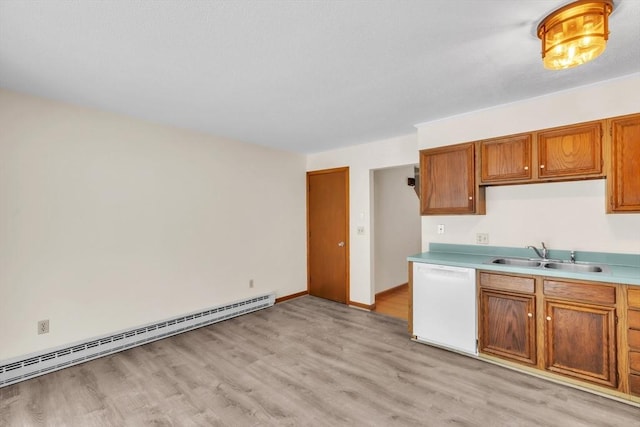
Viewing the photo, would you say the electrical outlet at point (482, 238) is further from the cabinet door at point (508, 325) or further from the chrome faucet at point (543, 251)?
the cabinet door at point (508, 325)

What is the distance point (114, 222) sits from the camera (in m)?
3.00

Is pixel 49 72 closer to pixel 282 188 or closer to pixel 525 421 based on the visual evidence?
pixel 282 188

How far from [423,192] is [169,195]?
2.94 metres

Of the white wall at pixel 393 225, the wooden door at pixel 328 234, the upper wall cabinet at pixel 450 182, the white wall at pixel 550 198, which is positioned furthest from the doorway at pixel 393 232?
the white wall at pixel 550 198

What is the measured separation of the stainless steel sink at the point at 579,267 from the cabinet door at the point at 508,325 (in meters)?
0.48

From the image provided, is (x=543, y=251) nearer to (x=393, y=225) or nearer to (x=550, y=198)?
(x=550, y=198)

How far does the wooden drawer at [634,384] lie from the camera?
6.72ft

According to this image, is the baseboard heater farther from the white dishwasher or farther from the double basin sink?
the double basin sink

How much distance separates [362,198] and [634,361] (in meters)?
3.07

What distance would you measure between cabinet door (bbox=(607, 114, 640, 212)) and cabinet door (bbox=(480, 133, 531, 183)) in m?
0.55

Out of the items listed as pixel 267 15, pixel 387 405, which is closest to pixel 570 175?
pixel 387 405

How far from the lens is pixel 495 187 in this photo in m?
3.04

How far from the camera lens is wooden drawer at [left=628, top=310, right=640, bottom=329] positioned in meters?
2.05

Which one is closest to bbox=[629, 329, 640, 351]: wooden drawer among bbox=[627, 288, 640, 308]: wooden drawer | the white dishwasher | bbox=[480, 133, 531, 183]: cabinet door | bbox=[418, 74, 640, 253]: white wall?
bbox=[627, 288, 640, 308]: wooden drawer
